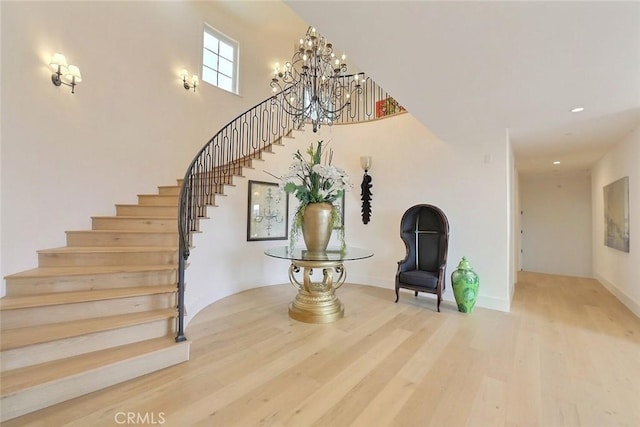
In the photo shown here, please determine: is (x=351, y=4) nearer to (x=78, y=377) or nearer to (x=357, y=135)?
(x=78, y=377)

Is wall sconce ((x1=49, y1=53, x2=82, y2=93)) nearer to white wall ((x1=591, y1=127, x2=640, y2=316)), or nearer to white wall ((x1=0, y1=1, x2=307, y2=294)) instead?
white wall ((x1=0, y1=1, x2=307, y2=294))

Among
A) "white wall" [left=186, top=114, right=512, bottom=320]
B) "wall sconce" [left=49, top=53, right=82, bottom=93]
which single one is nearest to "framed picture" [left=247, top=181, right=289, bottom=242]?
"white wall" [left=186, top=114, right=512, bottom=320]

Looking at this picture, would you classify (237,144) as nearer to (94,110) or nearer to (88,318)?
(94,110)

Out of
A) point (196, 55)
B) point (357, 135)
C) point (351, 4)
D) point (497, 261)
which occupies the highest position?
point (196, 55)

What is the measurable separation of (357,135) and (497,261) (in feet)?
9.91

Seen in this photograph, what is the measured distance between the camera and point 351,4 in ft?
A: 4.76

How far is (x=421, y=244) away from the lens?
4297 millimetres

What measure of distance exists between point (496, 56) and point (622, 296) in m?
4.64

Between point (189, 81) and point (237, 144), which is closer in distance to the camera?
point (189, 81)

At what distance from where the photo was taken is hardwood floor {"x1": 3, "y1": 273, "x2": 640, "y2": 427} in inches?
65.8

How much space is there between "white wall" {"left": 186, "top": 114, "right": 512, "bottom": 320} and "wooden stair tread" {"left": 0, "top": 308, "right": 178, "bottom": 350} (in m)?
0.81

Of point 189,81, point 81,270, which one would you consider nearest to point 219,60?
point 189,81

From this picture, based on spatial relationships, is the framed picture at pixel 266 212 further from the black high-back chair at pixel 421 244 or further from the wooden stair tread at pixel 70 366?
the wooden stair tread at pixel 70 366

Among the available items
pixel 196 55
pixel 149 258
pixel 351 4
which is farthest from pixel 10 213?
pixel 196 55
